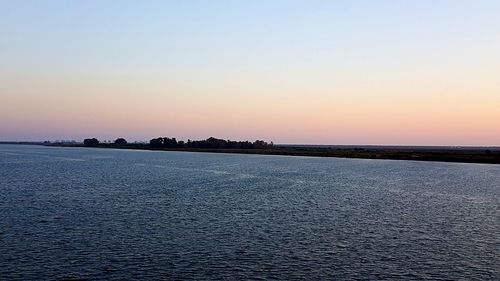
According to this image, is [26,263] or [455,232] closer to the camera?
Result: [26,263]

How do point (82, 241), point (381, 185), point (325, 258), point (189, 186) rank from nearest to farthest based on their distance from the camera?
point (325, 258), point (82, 241), point (189, 186), point (381, 185)

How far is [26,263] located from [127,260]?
14.2 ft

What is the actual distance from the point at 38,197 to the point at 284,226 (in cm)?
2603

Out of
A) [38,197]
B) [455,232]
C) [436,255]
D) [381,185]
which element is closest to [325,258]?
[436,255]

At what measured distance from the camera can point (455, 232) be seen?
96.2ft

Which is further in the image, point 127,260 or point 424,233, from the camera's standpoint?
point 424,233

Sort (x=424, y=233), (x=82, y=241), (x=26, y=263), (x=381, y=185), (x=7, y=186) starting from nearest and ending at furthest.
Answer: (x=26, y=263) → (x=82, y=241) → (x=424, y=233) → (x=7, y=186) → (x=381, y=185)

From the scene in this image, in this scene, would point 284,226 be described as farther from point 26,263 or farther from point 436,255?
point 26,263

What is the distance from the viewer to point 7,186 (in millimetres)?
53938

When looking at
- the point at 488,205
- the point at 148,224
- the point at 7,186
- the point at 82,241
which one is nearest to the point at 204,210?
the point at 148,224

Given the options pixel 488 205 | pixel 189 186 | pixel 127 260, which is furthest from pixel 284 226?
pixel 189 186

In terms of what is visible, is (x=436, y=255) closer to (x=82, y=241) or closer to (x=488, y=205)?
(x=82, y=241)

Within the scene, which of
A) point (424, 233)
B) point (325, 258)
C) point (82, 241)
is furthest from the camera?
point (424, 233)

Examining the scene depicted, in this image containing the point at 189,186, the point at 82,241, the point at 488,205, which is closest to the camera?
the point at 82,241
